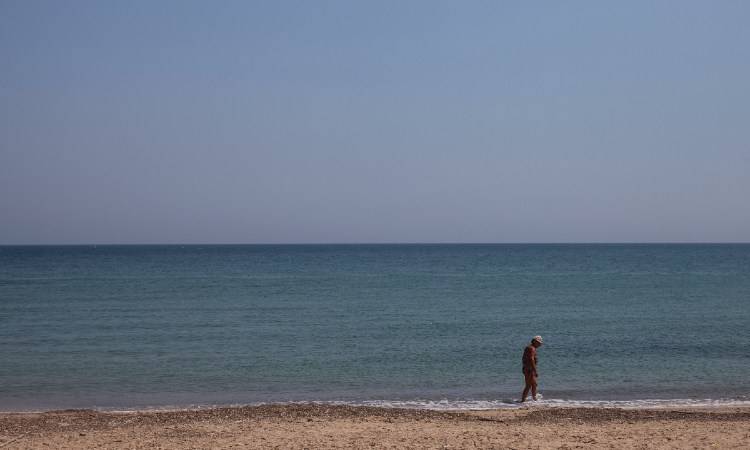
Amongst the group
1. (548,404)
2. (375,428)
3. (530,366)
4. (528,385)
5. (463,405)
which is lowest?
(463,405)

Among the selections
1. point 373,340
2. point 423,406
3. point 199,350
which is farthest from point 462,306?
point 423,406

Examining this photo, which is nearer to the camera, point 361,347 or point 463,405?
point 463,405

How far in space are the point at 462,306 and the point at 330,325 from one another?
377 inches

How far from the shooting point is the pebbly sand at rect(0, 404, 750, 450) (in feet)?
35.7

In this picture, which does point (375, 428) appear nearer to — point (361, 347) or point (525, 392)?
point (525, 392)

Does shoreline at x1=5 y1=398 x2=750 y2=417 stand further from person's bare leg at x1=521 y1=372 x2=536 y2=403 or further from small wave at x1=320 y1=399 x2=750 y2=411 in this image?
person's bare leg at x1=521 y1=372 x2=536 y2=403

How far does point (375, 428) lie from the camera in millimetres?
12109

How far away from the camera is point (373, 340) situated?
2459 cm

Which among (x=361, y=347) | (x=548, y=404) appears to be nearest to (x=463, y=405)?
(x=548, y=404)

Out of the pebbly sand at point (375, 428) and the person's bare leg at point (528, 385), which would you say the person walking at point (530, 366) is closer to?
the person's bare leg at point (528, 385)

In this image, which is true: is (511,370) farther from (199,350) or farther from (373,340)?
(199,350)

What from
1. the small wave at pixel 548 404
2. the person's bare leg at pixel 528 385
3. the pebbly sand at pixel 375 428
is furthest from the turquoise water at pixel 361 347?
the pebbly sand at pixel 375 428

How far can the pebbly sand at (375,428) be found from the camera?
428 inches

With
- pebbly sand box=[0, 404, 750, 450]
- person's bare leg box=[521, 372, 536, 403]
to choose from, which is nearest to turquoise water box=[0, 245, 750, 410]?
person's bare leg box=[521, 372, 536, 403]
